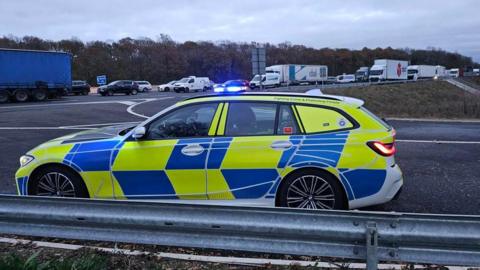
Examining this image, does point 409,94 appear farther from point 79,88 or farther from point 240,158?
point 240,158

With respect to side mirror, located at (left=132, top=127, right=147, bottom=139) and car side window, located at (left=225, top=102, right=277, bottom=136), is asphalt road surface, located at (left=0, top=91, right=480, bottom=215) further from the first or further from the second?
side mirror, located at (left=132, top=127, right=147, bottom=139)

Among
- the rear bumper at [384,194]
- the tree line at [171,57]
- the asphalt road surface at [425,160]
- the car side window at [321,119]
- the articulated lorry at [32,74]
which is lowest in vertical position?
the asphalt road surface at [425,160]

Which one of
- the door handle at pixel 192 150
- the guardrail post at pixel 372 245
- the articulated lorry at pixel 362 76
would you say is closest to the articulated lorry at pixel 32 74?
the door handle at pixel 192 150

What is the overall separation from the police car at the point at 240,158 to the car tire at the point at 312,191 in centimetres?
1

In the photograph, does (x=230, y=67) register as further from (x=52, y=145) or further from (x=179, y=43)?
(x=52, y=145)

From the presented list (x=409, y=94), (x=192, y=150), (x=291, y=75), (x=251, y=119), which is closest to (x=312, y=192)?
(x=251, y=119)

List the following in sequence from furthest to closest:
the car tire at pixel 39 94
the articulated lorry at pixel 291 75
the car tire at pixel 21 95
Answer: the articulated lorry at pixel 291 75
the car tire at pixel 39 94
the car tire at pixel 21 95

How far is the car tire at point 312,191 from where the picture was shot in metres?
5.10

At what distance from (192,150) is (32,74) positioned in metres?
33.9

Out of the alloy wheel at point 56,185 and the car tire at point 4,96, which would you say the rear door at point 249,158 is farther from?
the car tire at point 4,96

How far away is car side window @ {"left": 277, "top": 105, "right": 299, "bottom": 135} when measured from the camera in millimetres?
5258

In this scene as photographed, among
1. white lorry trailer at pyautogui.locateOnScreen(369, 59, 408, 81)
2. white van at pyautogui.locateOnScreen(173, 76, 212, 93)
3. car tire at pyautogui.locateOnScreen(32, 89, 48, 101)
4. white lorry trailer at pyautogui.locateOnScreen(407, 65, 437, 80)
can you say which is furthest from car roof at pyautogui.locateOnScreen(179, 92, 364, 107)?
white lorry trailer at pyautogui.locateOnScreen(407, 65, 437, 80)

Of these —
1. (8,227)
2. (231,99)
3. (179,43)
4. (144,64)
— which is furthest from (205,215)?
(179,43)

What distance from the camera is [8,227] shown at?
4.09 meters
